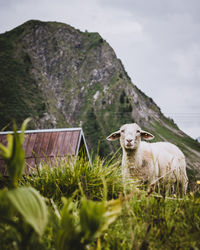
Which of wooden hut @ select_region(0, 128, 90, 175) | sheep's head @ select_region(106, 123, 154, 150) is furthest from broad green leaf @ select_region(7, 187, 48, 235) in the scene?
wooden hut @ select_region(0, 128, 90, 175)

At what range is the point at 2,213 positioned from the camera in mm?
1218

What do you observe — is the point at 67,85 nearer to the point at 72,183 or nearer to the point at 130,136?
the point at 130,136

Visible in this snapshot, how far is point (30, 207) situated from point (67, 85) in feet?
341

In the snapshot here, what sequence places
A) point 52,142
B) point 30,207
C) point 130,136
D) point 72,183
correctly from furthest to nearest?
point 52,142, point 130,136, point 72,183, point 30,207

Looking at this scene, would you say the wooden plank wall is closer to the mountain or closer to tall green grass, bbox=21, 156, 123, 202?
tall green grass, bbox=21, 156, 123, 202

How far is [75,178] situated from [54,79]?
101 metres

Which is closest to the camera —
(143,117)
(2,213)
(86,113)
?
(2,213)

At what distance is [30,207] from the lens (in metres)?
1.08

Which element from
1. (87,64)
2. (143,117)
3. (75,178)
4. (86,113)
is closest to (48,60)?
(87,64)

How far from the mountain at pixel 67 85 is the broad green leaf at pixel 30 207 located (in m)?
66.9

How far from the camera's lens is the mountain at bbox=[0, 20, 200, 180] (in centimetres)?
7581

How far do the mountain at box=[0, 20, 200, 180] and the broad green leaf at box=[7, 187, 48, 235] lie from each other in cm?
6690

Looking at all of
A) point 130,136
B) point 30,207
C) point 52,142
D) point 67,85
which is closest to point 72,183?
point 30,207

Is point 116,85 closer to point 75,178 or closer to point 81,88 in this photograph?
point 81,88
